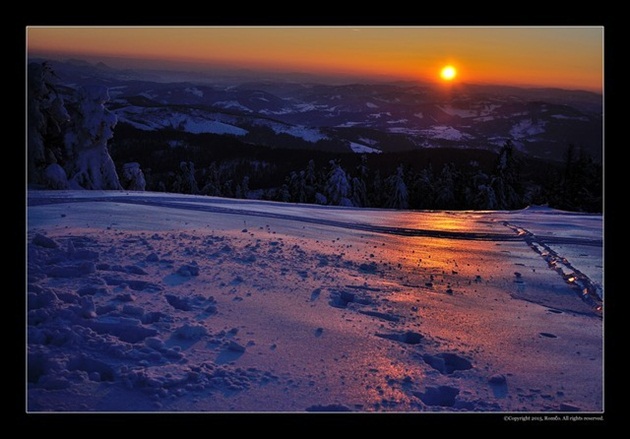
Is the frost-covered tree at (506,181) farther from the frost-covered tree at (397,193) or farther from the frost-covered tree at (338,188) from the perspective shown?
the frost-covered tree at (338,188)

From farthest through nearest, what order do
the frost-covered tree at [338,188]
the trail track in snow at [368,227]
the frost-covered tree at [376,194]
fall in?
the frost-covered tree at [376,194] → the frost-covered tree at [338,188] → the trail track in snow at [368,227]

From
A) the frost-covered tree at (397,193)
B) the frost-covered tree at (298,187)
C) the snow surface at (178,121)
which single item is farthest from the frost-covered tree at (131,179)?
the snow surface at (178,121)

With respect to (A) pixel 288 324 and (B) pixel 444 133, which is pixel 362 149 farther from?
(A) pixel 288 324

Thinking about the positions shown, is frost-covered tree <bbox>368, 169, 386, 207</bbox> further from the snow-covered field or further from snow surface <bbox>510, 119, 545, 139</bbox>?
the snow-covered field

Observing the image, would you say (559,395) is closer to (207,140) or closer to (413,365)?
(413,365)

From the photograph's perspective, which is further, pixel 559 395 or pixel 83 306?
pixel 83 306

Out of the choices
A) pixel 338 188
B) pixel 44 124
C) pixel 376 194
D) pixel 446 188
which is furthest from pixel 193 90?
pixel 446 188
